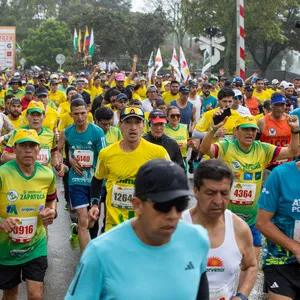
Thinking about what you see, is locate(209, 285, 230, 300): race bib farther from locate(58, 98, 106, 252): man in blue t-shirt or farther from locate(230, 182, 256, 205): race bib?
locate(58, 98, 106, 252): man in blue t-shirt

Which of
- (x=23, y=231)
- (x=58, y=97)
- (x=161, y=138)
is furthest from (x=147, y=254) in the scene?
(x=58, y=97)

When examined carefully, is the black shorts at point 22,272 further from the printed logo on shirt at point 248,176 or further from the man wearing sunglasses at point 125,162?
the printed logo on shirt at point 248,176

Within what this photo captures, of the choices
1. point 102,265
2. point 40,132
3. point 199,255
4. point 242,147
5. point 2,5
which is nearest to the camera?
point 102,265

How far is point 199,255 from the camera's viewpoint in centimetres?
305

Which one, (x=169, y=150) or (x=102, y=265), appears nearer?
(x=102, y=265)

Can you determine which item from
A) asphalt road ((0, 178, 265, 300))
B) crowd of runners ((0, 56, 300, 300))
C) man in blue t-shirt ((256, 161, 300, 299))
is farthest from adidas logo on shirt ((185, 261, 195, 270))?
asphalt road ((0, 178, 265, 300))

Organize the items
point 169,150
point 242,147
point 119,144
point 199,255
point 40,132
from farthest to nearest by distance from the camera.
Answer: point 40,132 < point 169,150 < point 242,147 < point 119,144 < point 199,255

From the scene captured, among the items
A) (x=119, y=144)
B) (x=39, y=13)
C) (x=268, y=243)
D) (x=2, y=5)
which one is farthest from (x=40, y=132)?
(x=39, y=13)

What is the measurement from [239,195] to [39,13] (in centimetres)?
10646

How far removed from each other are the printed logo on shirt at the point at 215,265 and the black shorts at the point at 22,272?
193cm

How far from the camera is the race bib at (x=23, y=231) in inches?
224

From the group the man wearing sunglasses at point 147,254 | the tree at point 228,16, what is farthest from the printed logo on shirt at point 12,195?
the tree at point 228,16

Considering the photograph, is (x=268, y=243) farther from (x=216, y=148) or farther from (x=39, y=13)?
(x=39, y=13)

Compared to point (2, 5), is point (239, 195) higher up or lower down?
lower down
